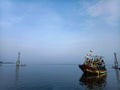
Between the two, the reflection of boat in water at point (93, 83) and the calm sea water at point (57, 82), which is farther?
the reflection of boat in water at point (93, 83)

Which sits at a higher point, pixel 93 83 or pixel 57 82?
pixel 57 82

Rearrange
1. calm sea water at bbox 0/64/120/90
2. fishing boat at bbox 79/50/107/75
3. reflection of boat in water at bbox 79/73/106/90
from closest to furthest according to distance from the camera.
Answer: calm sea water at bbox 0/64/120/90 → reflection of boat in water at bbox 79/73/106/90 → fishing boat at bbox 79/50/107/75

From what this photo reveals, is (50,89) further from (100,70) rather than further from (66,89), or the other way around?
(100,70)

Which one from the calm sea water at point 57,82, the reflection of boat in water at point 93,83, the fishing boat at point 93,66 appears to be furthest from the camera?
the fishing boat at point 93,66

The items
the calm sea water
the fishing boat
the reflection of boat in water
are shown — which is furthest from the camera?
the fishing boat

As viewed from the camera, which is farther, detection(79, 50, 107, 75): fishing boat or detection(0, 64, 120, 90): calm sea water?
detection(79, 50, 107, 75): fishing boat

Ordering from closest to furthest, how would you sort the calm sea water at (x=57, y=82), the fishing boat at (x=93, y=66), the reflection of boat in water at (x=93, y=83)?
the calm sea water at (x=57, y=82), the reflection of boat in water at (x=93, y=83), the fishing boat at (x=93, y=66)

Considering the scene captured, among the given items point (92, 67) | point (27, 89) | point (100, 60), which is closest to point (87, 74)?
point (92, 67)

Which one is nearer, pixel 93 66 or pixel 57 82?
pixel 57 82

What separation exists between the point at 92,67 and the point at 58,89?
34710 millimetres

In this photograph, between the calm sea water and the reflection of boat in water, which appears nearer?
the calm sea water

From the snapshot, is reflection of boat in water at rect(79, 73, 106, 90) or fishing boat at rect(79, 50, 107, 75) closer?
reflection of boat in water at rect(79, 73, 106, 90)

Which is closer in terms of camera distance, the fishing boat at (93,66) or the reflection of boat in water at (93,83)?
the reflection of boat in water at (93,83)

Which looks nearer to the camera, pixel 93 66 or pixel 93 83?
pixel 93 83
